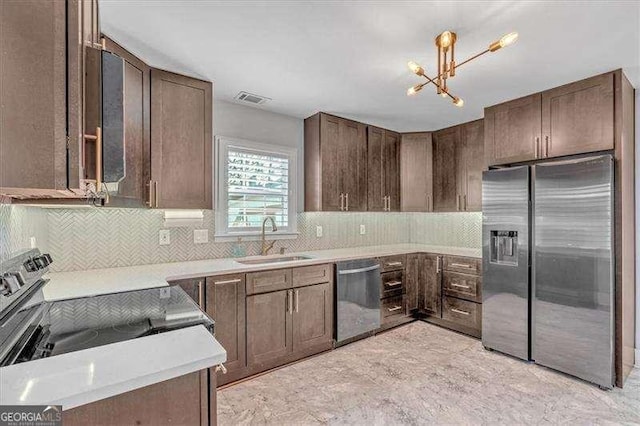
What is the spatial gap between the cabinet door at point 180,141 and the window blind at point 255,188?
0.45 metres

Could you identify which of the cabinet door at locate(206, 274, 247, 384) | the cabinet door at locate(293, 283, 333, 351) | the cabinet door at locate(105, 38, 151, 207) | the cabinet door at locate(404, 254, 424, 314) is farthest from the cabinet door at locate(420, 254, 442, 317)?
the cabinet door at locate(105, 38, 151, 207)

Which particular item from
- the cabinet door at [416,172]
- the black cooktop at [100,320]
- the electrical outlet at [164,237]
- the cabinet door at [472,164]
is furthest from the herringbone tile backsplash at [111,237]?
the cabinet door at [472,164]

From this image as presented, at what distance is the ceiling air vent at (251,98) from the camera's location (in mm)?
2934

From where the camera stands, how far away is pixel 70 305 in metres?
1.50

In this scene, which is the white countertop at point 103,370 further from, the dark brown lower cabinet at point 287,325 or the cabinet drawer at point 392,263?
the cabinet drawer at point 392,263

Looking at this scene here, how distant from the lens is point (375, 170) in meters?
3.98

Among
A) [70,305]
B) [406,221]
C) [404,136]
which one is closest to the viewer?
[70,305]

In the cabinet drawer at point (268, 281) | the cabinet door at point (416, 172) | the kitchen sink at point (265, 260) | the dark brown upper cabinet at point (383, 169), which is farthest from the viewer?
the cabinet door at point (416, 172)

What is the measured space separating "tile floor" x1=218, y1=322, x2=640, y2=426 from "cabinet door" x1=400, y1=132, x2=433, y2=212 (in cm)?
191

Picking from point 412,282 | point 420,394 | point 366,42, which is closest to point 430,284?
point 412,282

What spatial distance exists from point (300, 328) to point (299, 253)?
902 mm

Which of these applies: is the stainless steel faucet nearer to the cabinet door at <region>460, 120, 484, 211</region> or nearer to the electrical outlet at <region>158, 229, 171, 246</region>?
the electrical outlet at <region>158, 229, 171, 246</region>

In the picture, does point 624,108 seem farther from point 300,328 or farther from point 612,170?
point 300,328

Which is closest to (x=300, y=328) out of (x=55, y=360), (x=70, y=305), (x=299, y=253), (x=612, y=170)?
(x=299, y=253)
